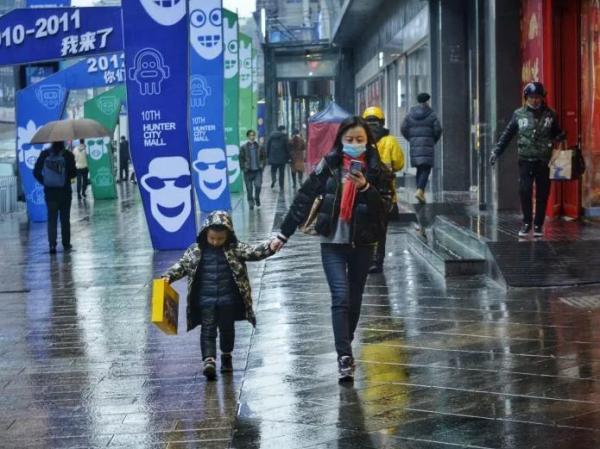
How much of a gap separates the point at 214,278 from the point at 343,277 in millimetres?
818

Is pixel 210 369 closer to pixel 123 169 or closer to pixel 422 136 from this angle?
pixel 422 136

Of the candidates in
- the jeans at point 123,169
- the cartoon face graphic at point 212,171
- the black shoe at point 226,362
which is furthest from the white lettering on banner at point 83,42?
the jeans at point 123,169

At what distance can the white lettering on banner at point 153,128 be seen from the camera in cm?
1653

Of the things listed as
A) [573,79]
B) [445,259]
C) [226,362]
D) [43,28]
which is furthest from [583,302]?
[43,28]

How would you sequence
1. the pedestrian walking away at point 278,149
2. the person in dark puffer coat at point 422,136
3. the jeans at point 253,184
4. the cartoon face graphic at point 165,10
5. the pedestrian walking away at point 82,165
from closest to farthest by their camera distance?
the cartoon face graphic at point 165,10
the person in dark puffer coat at point 422,136
the jeans at point 253,184
the pedestrian walking away at point 278,149
the pedestrian walking away at point 82,165

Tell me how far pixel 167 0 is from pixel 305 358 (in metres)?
9.14

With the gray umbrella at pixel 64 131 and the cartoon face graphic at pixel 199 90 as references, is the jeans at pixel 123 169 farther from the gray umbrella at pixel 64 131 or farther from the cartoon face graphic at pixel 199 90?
the gray umbrella at pixel 64 131

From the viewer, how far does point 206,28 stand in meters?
23.4

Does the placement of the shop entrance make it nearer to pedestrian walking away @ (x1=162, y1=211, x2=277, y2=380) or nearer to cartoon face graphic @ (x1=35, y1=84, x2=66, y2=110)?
pedestrian walking away @ (x1=162, y1=211, x2=277, y2=380)

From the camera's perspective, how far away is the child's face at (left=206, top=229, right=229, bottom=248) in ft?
25.2

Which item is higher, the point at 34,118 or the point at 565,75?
the point at 565,75

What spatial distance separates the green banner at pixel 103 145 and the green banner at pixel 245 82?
3.21 metres

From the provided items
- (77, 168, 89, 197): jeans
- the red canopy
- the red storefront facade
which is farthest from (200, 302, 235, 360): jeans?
(77, 168, 89, 197): jeans

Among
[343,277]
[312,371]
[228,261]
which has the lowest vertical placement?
[312,371]
